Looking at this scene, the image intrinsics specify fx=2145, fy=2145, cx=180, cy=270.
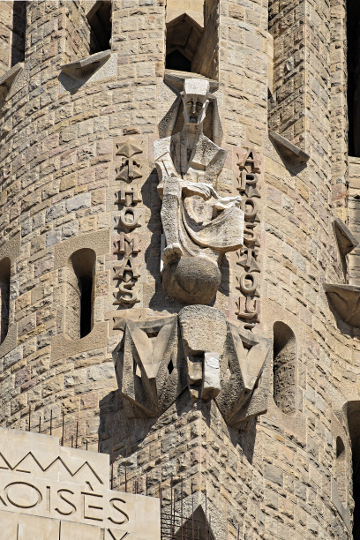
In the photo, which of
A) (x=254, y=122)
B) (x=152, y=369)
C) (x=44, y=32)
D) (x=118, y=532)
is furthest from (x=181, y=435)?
(x=44, y=32)

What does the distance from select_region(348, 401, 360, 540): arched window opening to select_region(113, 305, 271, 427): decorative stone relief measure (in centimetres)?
383

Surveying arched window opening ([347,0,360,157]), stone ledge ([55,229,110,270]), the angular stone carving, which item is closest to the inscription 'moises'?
the angular stone carving

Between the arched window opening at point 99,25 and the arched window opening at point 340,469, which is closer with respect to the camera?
the arched window opening at point 340,469

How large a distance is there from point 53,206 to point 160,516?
6.30m

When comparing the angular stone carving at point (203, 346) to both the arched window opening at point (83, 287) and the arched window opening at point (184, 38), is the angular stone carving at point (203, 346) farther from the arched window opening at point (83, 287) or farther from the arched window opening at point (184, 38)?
the arched window opening at point (184, 38)

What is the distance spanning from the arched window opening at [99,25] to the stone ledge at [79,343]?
6127 mm

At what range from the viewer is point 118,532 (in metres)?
24.0

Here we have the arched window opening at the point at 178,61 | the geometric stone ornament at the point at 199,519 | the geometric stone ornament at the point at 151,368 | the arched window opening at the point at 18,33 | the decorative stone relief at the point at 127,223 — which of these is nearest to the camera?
the geometric stone ornament at the point at 199,519

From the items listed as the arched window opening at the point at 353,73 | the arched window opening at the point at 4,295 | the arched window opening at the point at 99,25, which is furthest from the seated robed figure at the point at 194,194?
the arched window opening at the point at 353,73

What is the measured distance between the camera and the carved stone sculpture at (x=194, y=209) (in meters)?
28.2

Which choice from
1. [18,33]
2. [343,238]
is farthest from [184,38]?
[343,238]

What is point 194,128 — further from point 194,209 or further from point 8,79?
point 8,79

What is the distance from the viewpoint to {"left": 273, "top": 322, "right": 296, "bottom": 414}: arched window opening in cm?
2939

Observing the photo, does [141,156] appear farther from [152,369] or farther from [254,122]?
[152,369]
